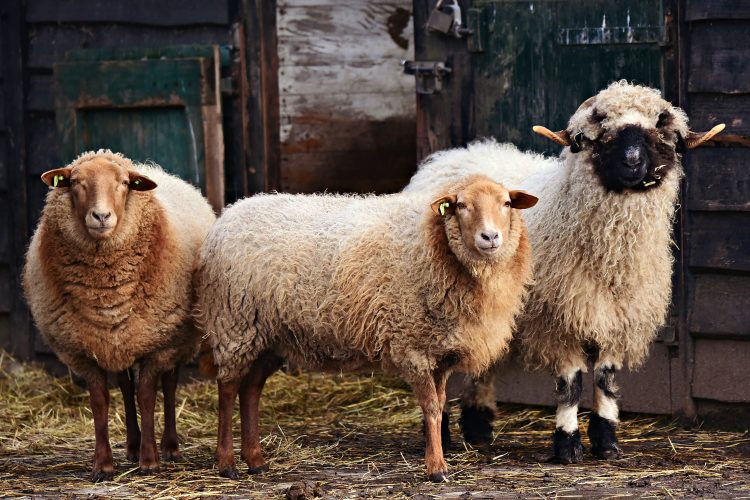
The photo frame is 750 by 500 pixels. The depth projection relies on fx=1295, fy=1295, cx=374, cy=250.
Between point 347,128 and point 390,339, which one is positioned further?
point 347,128

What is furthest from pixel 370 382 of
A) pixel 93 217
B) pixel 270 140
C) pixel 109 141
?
pixel 93 217

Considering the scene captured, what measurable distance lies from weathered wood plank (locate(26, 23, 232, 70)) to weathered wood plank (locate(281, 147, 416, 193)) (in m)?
1.11

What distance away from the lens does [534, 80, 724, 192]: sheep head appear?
6895 mm

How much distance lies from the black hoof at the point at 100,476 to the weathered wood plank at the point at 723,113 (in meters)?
4.10

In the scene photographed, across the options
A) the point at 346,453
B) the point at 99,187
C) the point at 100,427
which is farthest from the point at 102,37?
the point at 346,453

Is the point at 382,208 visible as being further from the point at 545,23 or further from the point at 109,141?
the point at 109,141

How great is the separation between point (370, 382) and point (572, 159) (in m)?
3.01

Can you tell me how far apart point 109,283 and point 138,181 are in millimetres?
595

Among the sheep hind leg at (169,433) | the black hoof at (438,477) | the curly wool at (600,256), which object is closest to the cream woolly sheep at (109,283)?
the sheep hind leg at (169,433)

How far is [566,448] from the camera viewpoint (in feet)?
23.9

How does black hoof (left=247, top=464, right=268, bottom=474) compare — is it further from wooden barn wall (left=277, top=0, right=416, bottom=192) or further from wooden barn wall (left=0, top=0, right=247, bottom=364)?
wooden barn wall (left=277, top=0, right=416, bottom=192)

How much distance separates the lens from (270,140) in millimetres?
9867

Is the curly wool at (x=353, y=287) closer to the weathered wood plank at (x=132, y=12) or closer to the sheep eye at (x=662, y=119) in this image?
the sheep eye at (x=662, y=119)

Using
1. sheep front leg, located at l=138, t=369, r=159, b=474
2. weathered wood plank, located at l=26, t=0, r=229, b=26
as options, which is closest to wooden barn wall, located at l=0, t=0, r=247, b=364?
weathered wood plank, located at l=26, t=0, r=229, b=26
